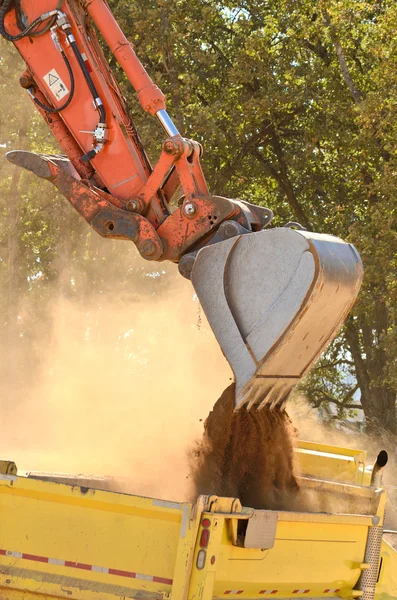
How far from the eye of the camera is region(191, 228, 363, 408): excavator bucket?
5.20 meters

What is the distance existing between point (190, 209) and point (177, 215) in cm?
12

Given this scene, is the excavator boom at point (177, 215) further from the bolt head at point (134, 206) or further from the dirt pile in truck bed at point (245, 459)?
the dirt pile in truck bed at point (245, 459)

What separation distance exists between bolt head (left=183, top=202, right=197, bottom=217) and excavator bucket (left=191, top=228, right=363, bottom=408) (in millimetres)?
394

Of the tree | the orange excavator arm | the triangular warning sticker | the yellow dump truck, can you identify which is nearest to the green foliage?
the tree

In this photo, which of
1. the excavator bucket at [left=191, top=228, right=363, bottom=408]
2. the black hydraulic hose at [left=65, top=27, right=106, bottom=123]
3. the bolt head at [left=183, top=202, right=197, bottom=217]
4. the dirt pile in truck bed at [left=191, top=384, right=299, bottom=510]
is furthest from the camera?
the black hydraulic hose at [left=65, top=27, right=106, bottom=123]

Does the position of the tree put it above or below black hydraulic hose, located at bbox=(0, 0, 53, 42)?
above

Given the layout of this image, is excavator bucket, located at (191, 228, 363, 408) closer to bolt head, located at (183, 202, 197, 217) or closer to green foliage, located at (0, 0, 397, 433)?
bolt head, located at (183, 202, 197, 217)

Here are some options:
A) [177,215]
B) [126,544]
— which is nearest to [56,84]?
[177,215]

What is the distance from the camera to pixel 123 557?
424 centimetres

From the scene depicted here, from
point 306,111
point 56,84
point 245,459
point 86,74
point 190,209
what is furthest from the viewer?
point 306,111

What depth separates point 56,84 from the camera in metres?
6.40

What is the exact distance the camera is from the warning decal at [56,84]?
251 inches

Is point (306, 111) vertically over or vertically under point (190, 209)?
over

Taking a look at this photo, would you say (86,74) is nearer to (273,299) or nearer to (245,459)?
A: (273,299)
